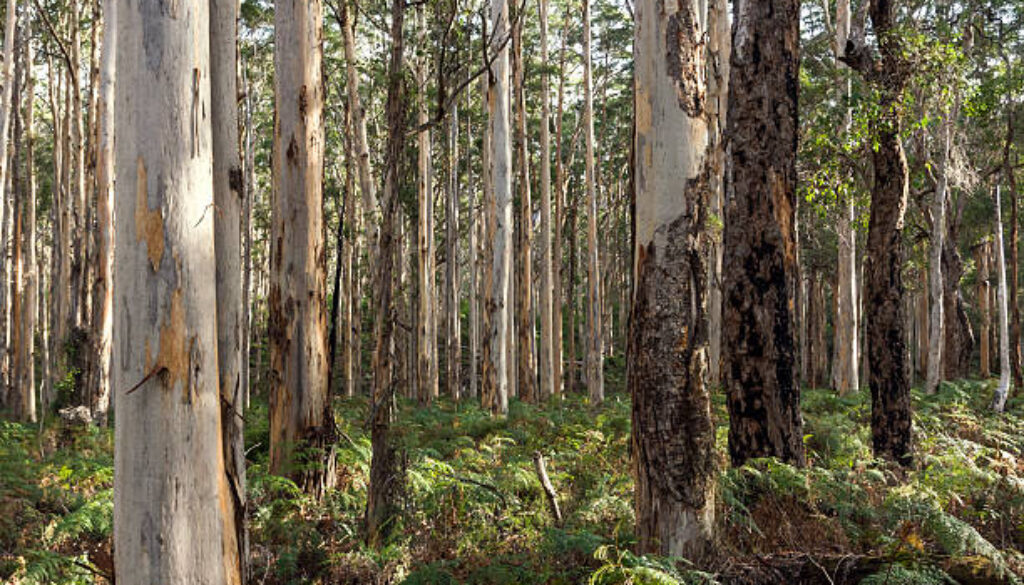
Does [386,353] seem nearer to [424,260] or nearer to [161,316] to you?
[161,316]

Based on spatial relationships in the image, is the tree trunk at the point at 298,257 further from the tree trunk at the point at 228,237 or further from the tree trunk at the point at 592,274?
the tree trunk at the point at 592,274

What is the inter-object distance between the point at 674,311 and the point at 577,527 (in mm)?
1743

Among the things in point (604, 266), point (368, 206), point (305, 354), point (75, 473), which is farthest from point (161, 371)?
point (604, 266)

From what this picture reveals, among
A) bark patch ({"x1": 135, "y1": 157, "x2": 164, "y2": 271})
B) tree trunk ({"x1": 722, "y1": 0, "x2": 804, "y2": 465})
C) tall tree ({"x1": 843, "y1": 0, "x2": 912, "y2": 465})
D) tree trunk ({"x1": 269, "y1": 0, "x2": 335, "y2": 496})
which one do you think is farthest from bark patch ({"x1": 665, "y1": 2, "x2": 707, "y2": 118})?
tall tree ({"x1": 843, "y1": 0, "x2": 912, "y2": 465})

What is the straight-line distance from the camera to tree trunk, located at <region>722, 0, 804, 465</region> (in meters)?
4.86

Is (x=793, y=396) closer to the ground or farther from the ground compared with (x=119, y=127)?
closer to the ground

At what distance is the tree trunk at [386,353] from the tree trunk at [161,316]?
1.54 meters

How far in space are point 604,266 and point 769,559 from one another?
2742cm

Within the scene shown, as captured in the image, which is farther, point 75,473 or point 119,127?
point 75,473

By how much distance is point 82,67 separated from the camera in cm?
2086

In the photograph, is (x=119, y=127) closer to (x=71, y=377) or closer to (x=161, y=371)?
(x=161, y=371)

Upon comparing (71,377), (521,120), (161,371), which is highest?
(521,120)

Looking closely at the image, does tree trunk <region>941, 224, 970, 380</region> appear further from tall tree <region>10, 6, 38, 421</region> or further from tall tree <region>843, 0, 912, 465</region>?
tall tree <region>10, 6, 38, 421</region>

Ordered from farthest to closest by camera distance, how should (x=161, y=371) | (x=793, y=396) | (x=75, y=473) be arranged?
(x=75, y=473)
(x=793, y=396)
(x=161, y=371)
